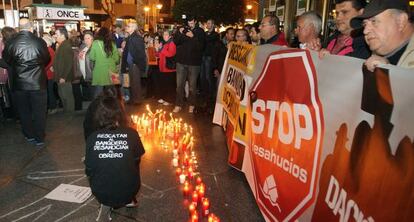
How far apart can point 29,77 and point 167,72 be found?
473cm

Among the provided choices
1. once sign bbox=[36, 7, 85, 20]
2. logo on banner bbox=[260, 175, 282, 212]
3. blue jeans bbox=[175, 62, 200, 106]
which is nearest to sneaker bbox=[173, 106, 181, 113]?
blue jeans bbox=[175, 62, 200, 106]

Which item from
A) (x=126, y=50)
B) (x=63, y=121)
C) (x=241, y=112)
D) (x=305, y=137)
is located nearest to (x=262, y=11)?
(x=126, y=50)

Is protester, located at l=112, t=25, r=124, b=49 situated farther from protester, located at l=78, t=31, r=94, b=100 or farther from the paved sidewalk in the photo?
the paved sidewalk

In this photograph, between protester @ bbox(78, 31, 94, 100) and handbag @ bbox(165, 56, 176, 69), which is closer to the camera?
protester @ bbox(78, 31, 94, 100)

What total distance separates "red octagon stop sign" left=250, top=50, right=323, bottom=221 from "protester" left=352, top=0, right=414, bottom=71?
544 mm

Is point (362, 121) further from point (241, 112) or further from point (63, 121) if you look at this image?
point (63, 121)

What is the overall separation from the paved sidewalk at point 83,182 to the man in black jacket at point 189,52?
2.10 metres

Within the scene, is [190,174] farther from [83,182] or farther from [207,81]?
[207,81]

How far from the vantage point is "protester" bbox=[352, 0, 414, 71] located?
2771mm

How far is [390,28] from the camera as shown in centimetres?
281

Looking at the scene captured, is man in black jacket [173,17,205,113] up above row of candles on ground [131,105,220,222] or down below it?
above

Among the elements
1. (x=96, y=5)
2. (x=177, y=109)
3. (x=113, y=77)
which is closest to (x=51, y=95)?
(x=113, y=77)

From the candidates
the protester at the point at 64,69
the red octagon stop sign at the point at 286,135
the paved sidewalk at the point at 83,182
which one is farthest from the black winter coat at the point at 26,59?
the red octagon stop sign at the point at 286,135

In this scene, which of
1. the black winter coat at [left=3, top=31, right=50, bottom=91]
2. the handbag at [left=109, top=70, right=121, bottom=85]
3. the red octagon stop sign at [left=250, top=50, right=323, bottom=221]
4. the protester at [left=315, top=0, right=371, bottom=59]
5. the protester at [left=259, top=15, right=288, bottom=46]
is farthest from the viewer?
the handbag at [left=109, top=70, right=121, bottom=85]
